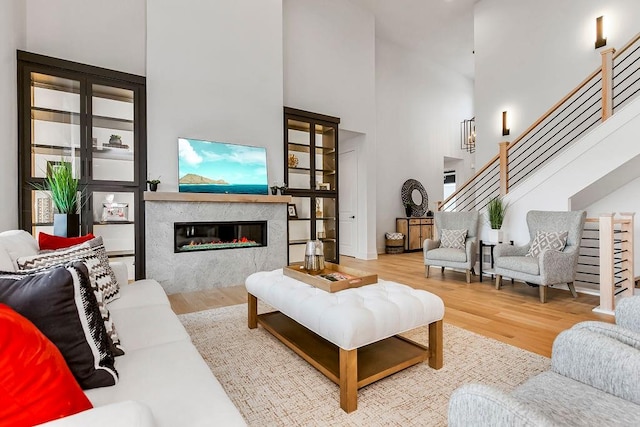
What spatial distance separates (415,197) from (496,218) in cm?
347

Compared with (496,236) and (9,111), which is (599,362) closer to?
(496,236)

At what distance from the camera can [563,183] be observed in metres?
3.89

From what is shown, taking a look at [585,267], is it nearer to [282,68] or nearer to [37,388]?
[282,68]

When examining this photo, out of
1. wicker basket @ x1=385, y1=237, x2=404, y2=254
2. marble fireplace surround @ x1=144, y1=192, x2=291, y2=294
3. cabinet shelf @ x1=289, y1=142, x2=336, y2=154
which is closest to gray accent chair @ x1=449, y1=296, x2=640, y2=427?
marble fireplace surround @ x1=144, y1=192, x2=291, y2=294

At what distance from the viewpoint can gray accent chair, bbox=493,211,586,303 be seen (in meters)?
3.25

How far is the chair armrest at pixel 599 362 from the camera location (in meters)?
0.94

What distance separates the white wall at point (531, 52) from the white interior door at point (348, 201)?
241 centimetres

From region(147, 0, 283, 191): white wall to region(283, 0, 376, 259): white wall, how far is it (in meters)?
0.59

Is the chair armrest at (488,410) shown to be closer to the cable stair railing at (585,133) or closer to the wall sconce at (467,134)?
the cable stair railing at (585,133)

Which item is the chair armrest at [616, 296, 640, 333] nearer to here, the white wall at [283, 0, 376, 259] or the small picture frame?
the small picture frame

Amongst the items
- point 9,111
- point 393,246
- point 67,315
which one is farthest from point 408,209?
point 67,315

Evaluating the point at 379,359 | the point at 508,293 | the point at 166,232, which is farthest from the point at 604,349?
the point at 166,232

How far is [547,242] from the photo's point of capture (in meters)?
3.61

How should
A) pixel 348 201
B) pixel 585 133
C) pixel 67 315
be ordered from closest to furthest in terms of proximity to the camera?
pixel 67 315 < pixel 585 133 < pixel 348 201
